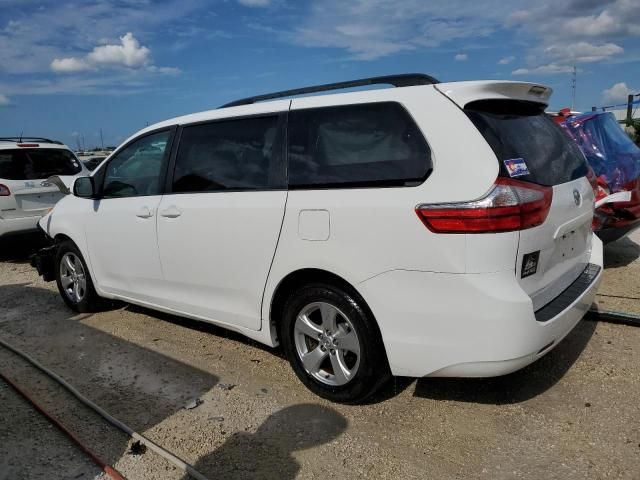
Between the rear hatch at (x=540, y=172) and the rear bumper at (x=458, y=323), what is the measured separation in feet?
0.49

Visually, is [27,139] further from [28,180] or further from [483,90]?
[483,90]

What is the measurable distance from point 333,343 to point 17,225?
6.28 metres

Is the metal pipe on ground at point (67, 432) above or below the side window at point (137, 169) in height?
below

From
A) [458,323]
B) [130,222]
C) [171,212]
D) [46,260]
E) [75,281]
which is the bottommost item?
[75,281]

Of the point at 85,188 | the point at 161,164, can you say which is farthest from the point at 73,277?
the point at 161,164

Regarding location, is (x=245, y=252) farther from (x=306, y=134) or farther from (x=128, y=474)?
(x=128, y=474)

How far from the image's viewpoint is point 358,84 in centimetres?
337

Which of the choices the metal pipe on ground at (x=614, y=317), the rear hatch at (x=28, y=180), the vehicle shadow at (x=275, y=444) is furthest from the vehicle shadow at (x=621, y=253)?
the rear hatch at (x=28, y=180)

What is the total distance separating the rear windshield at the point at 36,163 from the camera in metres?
7.73

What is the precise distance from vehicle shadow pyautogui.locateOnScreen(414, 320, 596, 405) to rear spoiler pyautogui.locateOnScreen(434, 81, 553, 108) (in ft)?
5.79

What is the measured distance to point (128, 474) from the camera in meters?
2.77

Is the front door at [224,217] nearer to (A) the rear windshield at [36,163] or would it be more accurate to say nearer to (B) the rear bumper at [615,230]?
(B) the rear bumper at [615,230]

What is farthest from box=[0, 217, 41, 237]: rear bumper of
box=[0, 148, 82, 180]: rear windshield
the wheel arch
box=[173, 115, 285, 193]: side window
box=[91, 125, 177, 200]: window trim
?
the wheel arch

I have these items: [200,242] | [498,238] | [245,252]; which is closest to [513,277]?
[498,238]
